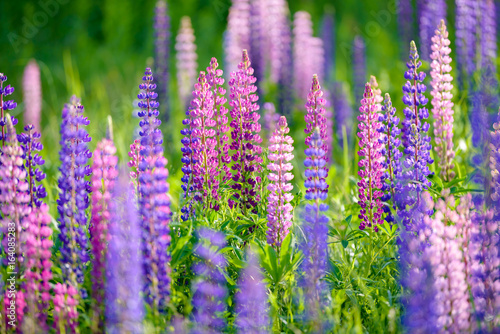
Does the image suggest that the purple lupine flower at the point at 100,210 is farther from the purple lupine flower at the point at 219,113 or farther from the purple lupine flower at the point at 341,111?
the purple lupine flower at the point at 341,111

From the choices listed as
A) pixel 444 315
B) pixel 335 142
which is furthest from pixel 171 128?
Answer: pixel 444 315

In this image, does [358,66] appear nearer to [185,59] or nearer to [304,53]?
[304,53]

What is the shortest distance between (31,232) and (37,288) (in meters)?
0.22

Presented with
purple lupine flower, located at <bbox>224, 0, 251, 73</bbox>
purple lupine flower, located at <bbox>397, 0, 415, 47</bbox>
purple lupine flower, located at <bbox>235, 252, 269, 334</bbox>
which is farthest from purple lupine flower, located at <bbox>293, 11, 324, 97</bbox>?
purple lupine flower, located at <bbox>235, 252, 269, 334</bbox>

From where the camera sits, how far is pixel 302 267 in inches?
103

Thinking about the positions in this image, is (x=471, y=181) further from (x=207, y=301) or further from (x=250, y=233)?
(x=207, y=301)

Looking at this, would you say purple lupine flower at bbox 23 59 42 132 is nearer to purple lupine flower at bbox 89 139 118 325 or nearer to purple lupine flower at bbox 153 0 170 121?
purple lupine flower at bbox 153 0 170 121

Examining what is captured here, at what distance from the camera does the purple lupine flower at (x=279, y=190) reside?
8.77 feet

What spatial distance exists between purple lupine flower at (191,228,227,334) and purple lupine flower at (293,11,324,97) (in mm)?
6264

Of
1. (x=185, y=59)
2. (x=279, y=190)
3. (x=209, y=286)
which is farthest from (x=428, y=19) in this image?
(x=209, y=286)

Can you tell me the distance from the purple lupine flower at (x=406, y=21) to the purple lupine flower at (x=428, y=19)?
43cm

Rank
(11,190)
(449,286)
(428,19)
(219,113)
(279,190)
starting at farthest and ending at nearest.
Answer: (428,19)
(219,113)
(279,190)
(11,190)
(449,286)

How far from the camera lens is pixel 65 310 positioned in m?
2.24

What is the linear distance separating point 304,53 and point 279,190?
663 centimetres
